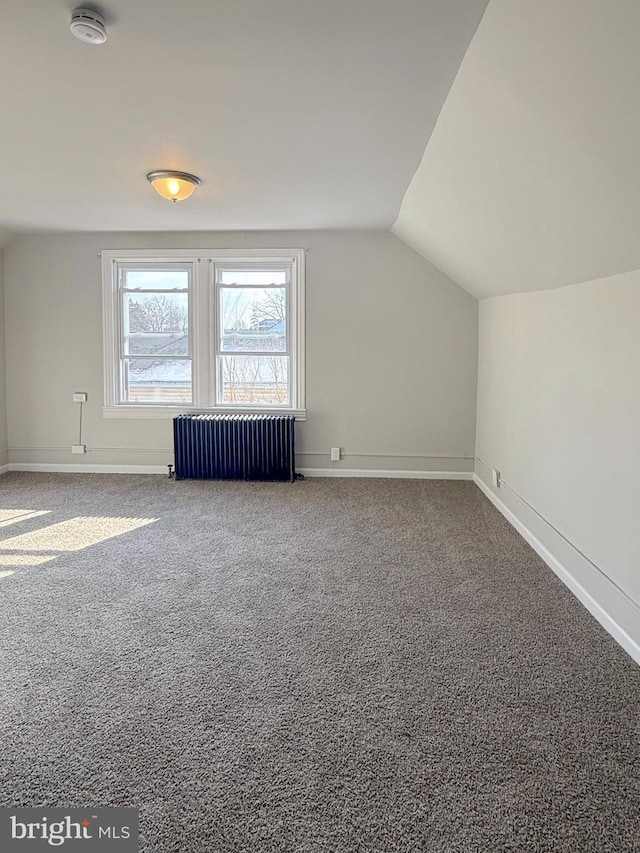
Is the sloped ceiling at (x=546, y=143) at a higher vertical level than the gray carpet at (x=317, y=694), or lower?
higher

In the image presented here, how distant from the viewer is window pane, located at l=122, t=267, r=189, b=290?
5.68m

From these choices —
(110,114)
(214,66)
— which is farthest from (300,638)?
(110,114)

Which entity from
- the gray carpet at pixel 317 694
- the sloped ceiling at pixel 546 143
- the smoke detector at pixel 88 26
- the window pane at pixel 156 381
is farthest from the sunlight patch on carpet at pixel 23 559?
the sloped ceiling at pixel 546 143

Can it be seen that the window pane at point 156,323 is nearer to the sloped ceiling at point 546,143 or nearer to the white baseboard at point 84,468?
the white baseboard at point 84,468

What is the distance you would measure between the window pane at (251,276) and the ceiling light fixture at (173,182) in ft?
6.46

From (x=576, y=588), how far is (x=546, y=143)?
7.17 ft

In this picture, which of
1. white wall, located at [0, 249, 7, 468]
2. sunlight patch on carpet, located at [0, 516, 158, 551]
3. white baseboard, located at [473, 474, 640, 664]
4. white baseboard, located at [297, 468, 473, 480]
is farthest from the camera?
white wall, located at [0, 249, 7, 468]

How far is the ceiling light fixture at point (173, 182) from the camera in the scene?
348 cm

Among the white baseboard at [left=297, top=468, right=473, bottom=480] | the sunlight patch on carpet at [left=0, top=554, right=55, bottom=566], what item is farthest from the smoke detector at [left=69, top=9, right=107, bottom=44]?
the white baseboard at [left=297, top=468, right=473, bottom=480]

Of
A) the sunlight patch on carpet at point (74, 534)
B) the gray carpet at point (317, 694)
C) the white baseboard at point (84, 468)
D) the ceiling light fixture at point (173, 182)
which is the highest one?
the ceiling light fixture at point (173, 182)

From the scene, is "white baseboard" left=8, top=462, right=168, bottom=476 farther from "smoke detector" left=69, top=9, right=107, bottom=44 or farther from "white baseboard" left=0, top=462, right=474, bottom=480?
"smoke detector" left=69, top=9, right=107, bottom=44

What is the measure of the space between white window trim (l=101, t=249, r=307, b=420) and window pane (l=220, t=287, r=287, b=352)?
119mm

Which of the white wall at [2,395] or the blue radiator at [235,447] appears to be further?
the white wall at [2,395]

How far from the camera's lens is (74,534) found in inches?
157
